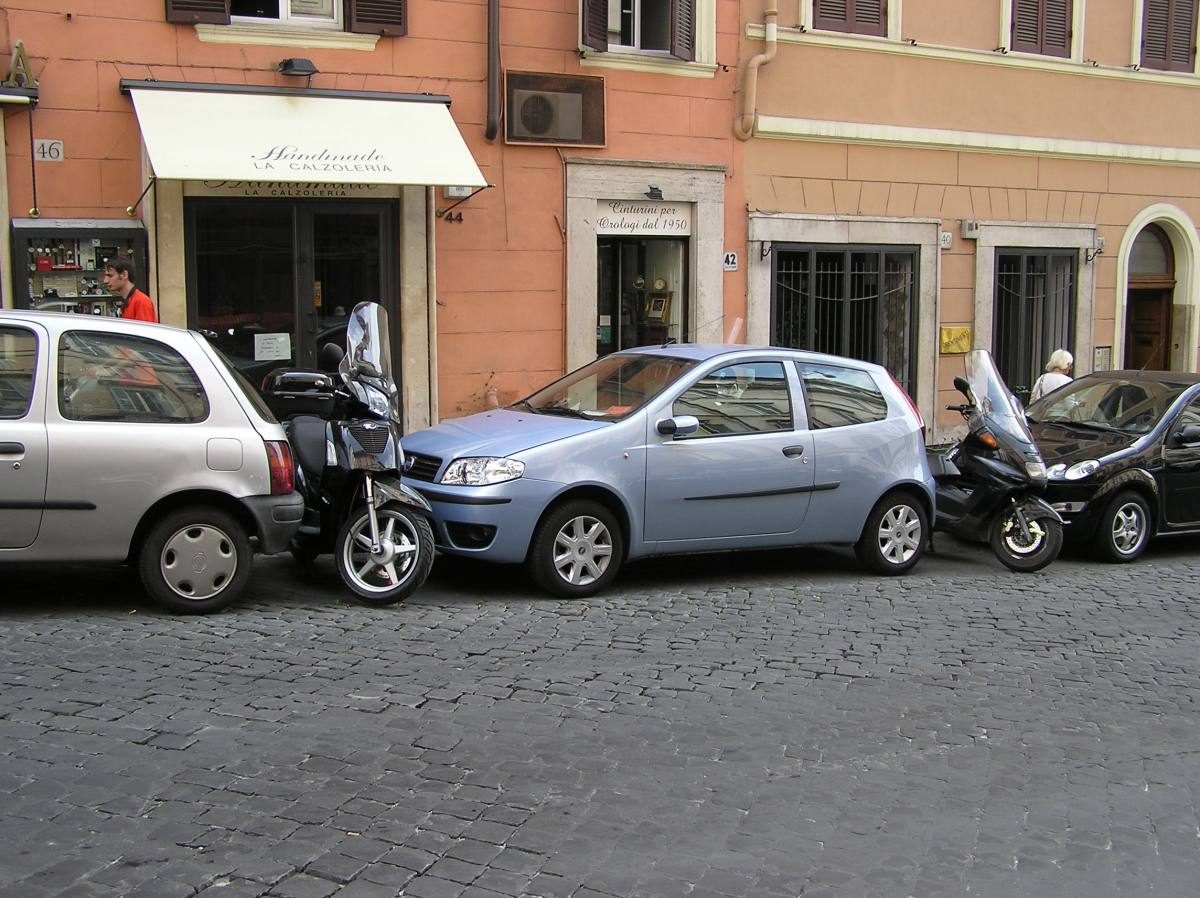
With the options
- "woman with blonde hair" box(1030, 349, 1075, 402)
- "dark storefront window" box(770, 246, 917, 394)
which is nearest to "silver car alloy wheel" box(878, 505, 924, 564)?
"woman with blonde hair" box(1030, 349, 1075, 402)

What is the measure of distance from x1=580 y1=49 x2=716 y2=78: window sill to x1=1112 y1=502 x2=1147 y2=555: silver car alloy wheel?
7.30 metres

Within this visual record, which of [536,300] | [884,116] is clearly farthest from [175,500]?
[884,116]

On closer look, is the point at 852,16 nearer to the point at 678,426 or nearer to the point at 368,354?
the point at 678,426

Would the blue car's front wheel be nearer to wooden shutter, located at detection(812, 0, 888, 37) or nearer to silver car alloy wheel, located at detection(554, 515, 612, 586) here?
silver car alloy wheel, located at detection(554, 515, 612, 586)

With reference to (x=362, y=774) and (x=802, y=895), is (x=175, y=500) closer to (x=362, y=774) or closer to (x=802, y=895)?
(x=362, y=774)

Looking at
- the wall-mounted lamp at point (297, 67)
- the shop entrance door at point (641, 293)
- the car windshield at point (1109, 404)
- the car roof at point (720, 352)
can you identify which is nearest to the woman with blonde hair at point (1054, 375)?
the car windshield at point (1109, 404)

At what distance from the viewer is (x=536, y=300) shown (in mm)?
14883

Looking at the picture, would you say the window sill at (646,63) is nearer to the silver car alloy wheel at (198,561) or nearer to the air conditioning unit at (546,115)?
the air conditioning unit at (546,115)

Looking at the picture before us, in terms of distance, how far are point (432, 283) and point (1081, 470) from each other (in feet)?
21.7

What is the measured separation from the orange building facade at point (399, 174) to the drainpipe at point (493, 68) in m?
0.02

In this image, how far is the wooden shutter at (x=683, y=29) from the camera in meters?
15.2

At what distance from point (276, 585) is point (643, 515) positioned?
2.35 meters

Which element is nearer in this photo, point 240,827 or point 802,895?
point 802,895

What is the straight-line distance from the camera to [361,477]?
8164 millimetres
